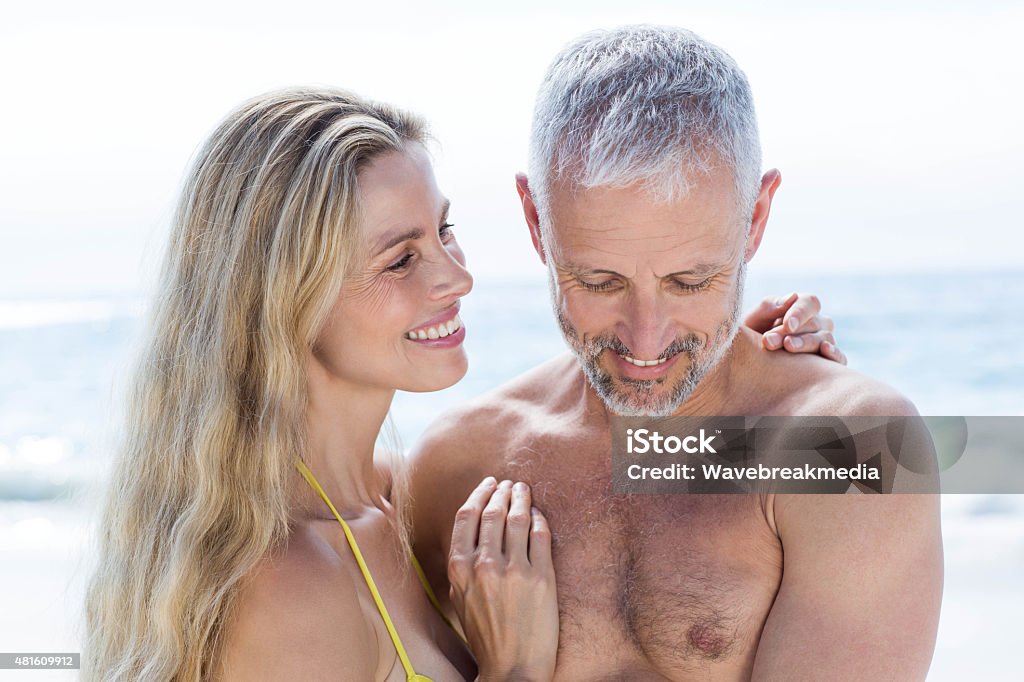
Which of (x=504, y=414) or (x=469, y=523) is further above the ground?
(x=504, y=414)

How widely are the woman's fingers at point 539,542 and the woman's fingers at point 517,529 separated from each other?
0.04 feet

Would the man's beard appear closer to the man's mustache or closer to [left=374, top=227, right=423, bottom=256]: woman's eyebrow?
the man's mustache

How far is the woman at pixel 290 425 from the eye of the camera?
2.08 metres

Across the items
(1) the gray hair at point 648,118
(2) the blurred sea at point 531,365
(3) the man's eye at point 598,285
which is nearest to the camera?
(1) the gray hair at point 648,118

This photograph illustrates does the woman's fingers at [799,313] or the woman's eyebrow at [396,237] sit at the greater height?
the woman's eyebrow at [396,237]

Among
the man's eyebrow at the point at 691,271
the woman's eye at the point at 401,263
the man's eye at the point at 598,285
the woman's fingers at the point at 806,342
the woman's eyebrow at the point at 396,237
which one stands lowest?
the woman's fingers at the point at 806,342

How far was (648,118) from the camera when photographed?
206cm

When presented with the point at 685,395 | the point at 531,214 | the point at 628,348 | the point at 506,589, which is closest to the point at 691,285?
the point at 628,348

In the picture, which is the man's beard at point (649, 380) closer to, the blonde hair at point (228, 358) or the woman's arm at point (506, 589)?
the woman's arm at point (506, 589)

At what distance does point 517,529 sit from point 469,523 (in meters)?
0.11

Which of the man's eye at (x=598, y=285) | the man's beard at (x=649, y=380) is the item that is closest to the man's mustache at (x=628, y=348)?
the man's beard at (x=649, y=380)

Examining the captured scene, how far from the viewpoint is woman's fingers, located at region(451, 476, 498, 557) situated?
2.31 m

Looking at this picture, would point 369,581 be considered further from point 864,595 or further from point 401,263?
point 864,595

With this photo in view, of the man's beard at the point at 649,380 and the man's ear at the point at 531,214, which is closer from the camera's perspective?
the man's beard at the point at 649,380
